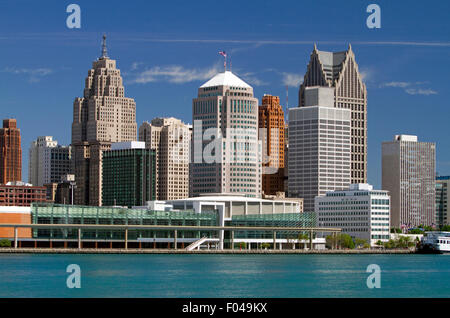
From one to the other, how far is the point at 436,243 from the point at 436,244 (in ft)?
0.65

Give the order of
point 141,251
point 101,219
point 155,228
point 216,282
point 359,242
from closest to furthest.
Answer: point 216,282, point 141,251, point 155,228, point 101,219, point 359,242

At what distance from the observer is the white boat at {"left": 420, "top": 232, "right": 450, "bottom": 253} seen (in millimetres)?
172625

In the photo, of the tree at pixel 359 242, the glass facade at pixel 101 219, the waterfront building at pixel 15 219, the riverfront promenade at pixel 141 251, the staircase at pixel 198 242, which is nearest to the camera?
the riverfront promenade at pixel 141 251

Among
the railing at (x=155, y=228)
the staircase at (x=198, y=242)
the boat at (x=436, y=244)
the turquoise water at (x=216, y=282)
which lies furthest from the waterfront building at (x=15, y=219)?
the boat at (x=436, y=244)

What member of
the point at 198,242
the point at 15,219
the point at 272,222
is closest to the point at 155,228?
the point at 198,242

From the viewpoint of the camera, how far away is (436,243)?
17325 centimetres

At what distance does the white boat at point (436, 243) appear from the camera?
172625mm

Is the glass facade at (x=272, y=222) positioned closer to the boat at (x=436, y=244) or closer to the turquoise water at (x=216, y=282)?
the boat at (x=436, y=244)

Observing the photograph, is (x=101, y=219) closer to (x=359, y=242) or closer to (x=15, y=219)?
(x=15, y=219)

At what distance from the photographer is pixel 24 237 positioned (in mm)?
156625

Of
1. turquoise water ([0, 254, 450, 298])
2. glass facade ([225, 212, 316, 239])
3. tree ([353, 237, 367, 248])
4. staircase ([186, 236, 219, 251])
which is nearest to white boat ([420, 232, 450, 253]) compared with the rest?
tree ([353, 237, 367, 248])

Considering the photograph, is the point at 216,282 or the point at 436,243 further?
the point at 436,243
